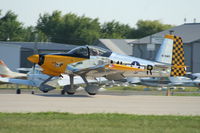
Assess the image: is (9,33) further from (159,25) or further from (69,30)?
(159,25)

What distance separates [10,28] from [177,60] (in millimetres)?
73598

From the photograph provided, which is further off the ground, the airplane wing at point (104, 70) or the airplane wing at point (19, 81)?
the airplane wing at point (104, 70)

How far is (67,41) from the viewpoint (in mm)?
96000

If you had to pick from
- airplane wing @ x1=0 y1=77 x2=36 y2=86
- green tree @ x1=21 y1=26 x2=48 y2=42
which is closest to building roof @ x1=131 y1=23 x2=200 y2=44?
airplane wing @ x1=0 y1=77 x2=36 y2=86

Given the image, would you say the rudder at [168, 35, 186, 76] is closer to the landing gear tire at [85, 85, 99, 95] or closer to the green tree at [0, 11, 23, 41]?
the landing gear tire at [85, 85, 99, 95]

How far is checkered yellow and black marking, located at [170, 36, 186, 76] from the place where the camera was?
2622 centimetres

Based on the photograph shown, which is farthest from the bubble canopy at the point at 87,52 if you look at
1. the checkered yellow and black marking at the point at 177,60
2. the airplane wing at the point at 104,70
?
the checkered yellow and black marking at the point at 177,60

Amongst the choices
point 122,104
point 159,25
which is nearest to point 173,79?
point 122,104

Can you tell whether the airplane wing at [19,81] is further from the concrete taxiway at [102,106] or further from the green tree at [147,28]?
the green tree at [147,28]

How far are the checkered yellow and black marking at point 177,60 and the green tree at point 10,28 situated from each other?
71.7m

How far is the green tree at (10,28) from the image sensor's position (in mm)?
96125

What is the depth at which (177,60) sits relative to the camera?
1048 inches

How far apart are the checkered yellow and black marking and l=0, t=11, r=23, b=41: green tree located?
7165 centimetres

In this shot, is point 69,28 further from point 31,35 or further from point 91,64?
point 91,64
